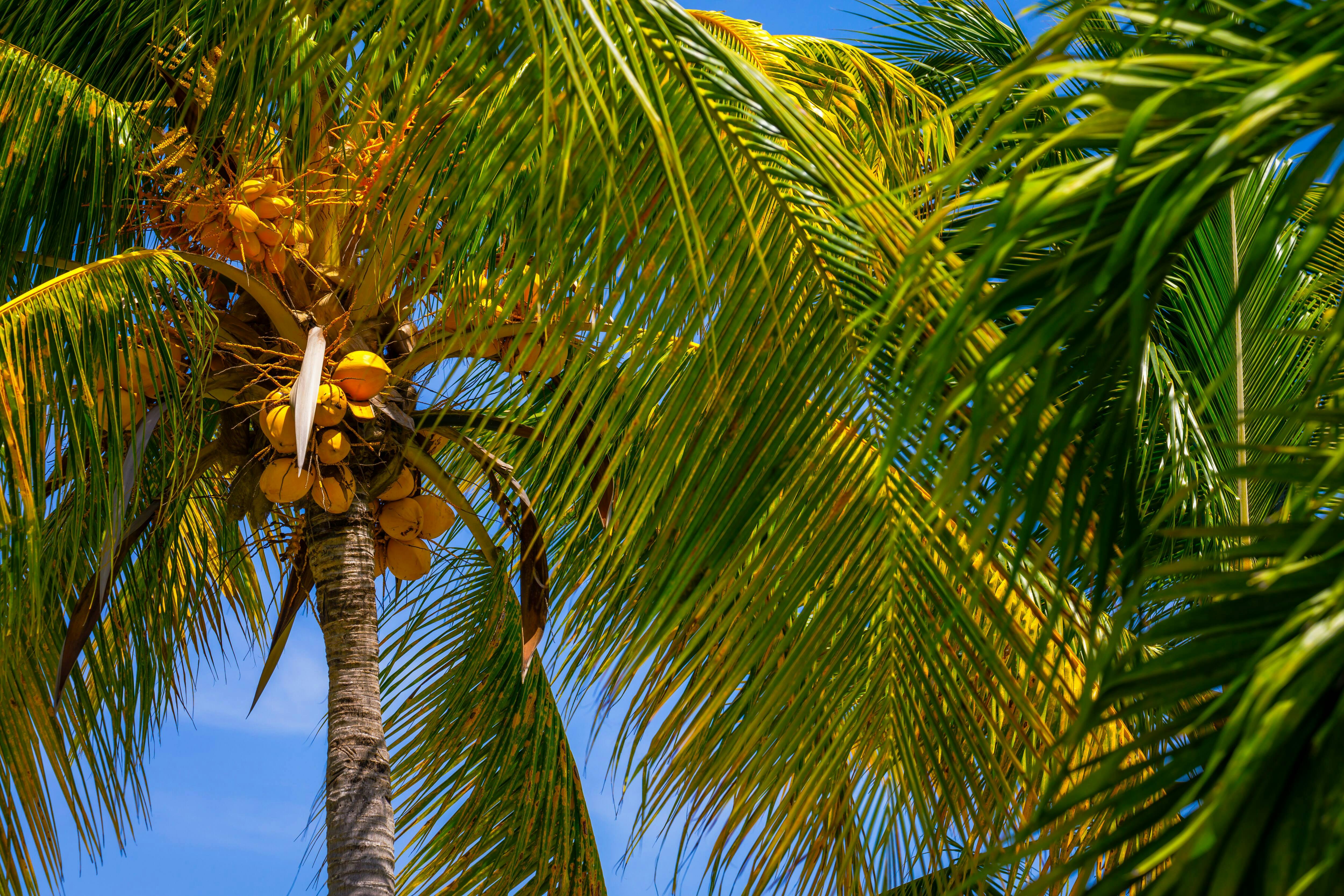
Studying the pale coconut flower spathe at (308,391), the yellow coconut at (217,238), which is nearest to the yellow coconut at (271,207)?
the yellow coconut at (217,238)

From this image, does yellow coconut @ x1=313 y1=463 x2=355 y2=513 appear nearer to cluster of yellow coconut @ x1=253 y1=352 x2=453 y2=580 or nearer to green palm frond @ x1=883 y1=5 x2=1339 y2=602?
cluster of yellow coconut @ x1=253 y1=352 x2=453 y2=580

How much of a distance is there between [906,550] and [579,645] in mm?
1411

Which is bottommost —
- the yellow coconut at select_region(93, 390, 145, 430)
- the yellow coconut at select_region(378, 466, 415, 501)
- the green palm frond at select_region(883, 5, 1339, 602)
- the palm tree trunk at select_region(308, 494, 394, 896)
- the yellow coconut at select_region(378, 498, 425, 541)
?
the green palm frond at select_region(883, 5, 1339, 602)

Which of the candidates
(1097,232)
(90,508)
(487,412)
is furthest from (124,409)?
(1097,232)

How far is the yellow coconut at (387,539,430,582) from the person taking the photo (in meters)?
4.23

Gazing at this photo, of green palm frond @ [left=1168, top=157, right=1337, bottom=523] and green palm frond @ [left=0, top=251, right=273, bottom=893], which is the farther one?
green palm frond @ [left=1168, top=157, right=1337, bottom=523]

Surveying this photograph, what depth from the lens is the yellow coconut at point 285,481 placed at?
3.63m

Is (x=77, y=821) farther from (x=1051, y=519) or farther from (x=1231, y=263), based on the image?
(x=1231, y=263)

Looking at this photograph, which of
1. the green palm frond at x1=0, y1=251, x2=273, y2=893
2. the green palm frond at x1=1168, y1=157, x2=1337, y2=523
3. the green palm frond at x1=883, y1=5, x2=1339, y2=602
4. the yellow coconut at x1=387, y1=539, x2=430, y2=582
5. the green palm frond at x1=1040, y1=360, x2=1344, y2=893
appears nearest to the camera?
the green palm frond at x1=1040, y1=360, x2=1344, y2=893

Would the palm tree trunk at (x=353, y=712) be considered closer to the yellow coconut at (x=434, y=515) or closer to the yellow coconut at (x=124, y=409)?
the yellow coconut at (x=434, y=515)

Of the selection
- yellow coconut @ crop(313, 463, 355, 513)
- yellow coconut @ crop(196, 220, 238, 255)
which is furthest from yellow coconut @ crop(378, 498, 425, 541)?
yellow coconut @ crop(196, 220, 238, 255)

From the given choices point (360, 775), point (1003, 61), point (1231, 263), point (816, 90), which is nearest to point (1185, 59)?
point (816, 90)

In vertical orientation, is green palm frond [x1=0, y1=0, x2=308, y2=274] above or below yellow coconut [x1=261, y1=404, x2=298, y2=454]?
above

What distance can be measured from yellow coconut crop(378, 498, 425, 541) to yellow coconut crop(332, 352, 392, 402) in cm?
54
